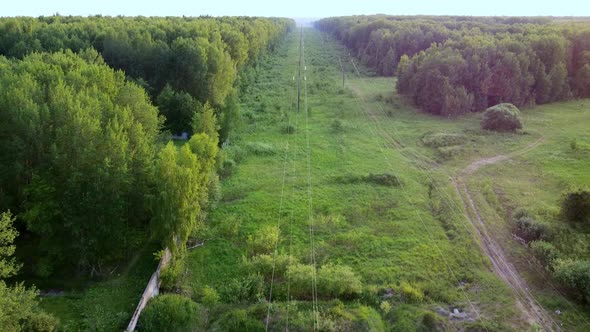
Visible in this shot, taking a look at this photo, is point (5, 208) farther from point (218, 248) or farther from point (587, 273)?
point (587, 273)

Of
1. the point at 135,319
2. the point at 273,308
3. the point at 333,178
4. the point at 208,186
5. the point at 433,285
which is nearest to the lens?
the point at 135,319

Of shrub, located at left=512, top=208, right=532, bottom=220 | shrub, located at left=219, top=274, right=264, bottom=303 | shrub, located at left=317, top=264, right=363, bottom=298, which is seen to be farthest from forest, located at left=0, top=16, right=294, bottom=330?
shrub, located at left=512, top=208, right=532, bottom=220

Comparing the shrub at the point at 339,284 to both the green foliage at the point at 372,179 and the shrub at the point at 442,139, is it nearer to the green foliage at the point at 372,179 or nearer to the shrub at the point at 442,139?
the green foliage at the point at 372,179

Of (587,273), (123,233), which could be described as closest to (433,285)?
(587,273)

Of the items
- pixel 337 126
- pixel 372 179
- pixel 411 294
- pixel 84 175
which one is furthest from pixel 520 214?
pixel 84 175

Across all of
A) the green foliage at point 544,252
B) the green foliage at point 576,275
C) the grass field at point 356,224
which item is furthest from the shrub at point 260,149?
the green foliage at point 576,275
